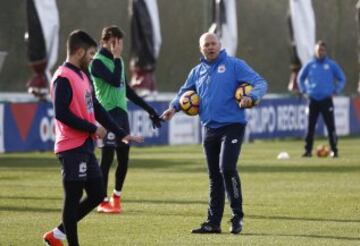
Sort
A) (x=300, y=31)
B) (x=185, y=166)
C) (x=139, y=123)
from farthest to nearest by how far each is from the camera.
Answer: (x=300, y=31) → (x=139, y=123) → (x=185, y=166)

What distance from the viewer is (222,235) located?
42.9 ft

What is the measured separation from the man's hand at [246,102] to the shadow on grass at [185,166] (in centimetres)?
893

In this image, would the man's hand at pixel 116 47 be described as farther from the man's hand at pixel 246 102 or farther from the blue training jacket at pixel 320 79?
the blue training jacket at pixel 320 79

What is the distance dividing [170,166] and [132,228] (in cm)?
974

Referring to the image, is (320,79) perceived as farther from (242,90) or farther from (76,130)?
(76,130)

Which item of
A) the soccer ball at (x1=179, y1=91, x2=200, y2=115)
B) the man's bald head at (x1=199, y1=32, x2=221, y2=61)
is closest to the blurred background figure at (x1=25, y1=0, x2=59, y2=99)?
the soccer ball at (x1=179, y1=91, x2=200, y2=115)

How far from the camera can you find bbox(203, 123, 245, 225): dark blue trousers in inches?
519

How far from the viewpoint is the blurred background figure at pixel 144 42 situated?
30.2 meters

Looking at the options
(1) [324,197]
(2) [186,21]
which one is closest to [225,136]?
(1) [324,197]

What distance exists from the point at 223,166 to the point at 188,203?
10.7 feet

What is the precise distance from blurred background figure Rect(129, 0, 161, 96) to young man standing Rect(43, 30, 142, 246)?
1901cm

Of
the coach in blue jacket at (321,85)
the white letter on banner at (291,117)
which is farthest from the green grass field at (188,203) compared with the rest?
the white letter on banner at (291,117)

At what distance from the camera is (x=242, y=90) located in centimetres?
1318

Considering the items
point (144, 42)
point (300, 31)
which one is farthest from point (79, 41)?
point (300, 31)
